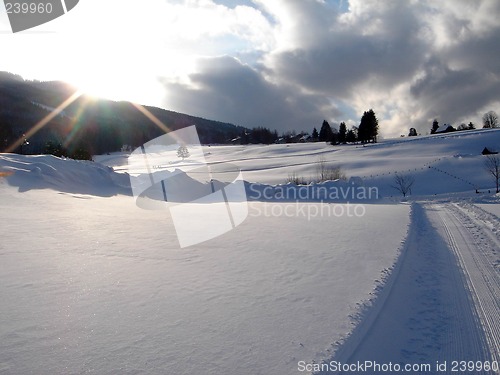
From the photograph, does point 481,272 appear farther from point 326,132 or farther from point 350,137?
point 326,132

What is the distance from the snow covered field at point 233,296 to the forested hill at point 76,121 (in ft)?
170

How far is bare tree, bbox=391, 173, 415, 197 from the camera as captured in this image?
34.4 m

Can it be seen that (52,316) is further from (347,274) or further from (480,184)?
(480,184)

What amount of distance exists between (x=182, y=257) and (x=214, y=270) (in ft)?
3.52

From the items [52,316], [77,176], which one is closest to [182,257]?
[52,316]

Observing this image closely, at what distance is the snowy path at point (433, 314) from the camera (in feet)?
13.3

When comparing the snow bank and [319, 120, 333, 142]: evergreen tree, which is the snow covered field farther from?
[319, 120, 333, 142]: evergreen tree

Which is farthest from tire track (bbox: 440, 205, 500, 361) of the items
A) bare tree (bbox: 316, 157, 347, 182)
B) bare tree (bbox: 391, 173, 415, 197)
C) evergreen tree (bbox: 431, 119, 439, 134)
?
evergreen tree (bbox: 431, 119, 439, 134)

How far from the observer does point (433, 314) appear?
512 centimetres

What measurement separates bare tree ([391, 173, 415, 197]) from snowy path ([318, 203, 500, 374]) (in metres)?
27.6

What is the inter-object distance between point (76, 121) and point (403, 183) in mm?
99604

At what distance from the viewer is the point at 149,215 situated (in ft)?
39.5

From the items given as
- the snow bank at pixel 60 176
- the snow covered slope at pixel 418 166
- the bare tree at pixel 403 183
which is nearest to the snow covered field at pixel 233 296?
the snow bank at pixel 60 176

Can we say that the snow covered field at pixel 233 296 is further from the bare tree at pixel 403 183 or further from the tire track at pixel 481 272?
the bare tree at pixel 403 183
